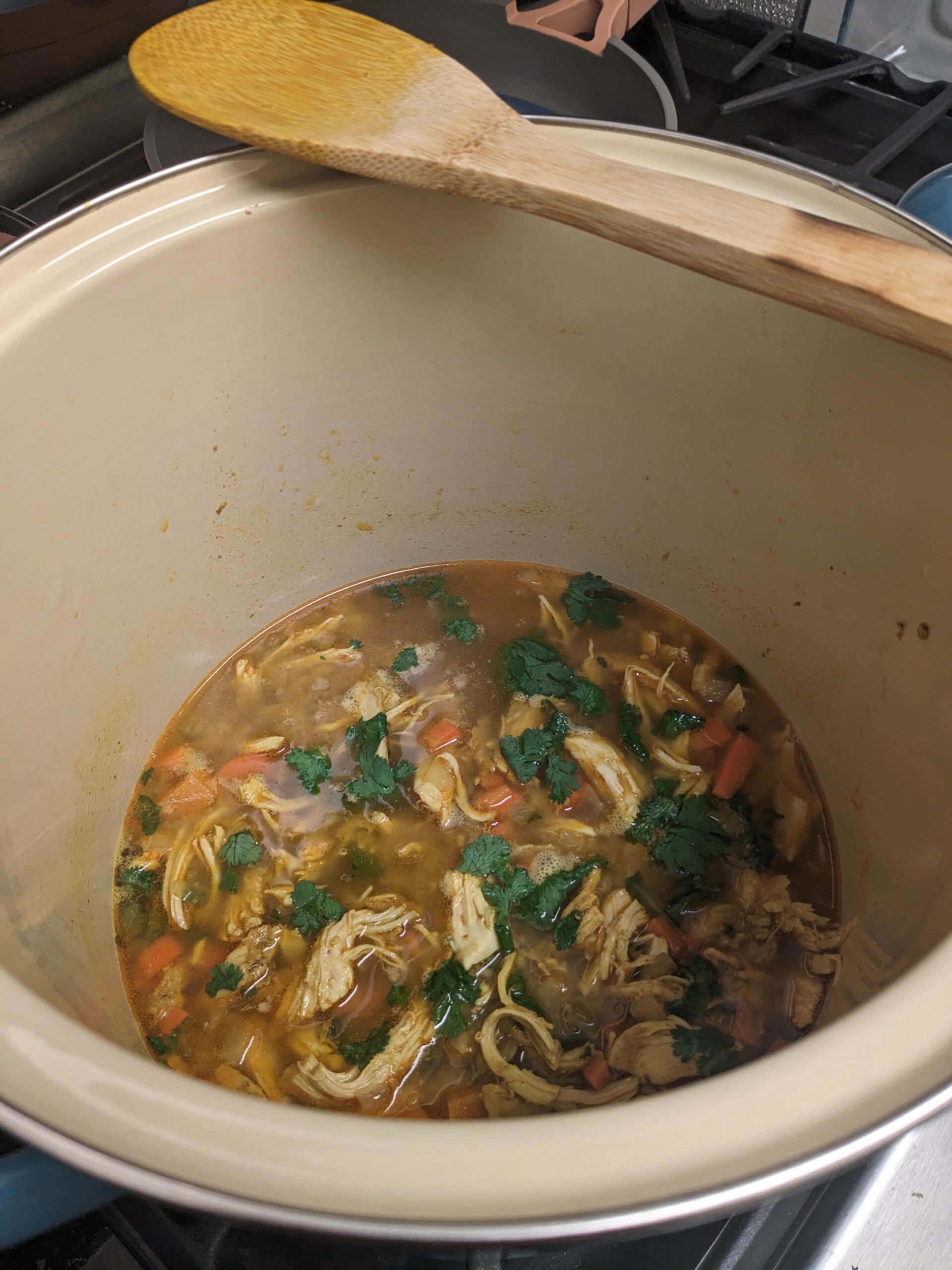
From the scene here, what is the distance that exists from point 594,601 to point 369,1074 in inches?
33.2

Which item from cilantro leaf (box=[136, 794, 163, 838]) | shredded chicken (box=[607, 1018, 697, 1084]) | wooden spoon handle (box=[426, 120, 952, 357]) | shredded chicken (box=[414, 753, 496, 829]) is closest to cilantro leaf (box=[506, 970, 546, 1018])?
shredded chicken (box=[607, 1018, 697, 1084])

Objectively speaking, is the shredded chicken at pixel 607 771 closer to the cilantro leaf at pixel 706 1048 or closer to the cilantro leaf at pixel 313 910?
the cilantro leaf at pixel 706 1048

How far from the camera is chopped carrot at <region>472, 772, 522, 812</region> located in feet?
4.54

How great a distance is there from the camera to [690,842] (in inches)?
52.2

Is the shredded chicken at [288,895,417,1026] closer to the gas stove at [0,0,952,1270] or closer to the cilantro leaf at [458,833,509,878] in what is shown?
the cilantro leaf at [458,833,509,878]

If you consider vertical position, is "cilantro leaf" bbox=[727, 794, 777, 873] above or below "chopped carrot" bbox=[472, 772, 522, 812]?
above

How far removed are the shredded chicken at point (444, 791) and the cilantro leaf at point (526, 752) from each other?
8cm

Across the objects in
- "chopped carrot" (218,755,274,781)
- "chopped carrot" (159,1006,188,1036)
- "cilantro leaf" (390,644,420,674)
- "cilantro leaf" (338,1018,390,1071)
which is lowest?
"chopped carrot" (159,1006,188,1036)

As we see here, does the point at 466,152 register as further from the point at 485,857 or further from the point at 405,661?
the point at 485,857

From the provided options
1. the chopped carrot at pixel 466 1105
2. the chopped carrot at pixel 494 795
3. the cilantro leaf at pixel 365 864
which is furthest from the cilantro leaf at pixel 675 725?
the chopped carrot at pixel 466 1105

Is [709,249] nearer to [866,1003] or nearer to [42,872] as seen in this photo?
[866,1003]

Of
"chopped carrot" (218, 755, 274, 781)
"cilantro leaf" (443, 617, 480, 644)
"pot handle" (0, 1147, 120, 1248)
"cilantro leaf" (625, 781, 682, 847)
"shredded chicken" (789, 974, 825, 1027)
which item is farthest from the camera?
"cilantro leaf" (443, 617, 480, 644)

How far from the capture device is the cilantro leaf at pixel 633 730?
1436mm

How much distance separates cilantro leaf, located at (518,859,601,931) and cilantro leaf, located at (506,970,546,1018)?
72 mm
